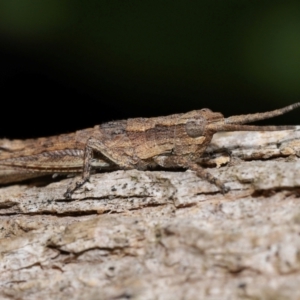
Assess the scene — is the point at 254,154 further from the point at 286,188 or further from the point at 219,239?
the point at 219,239

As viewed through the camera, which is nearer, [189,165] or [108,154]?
[189,165]

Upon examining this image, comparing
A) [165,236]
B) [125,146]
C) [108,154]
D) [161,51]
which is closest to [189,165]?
[125,146]

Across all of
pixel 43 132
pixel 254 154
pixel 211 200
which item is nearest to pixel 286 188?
pixel 211 200

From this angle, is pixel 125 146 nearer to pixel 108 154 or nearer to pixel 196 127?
pixel 108 154

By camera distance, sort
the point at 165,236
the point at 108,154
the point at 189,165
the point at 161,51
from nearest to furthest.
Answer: the point at 165,236
the point at 189,165
the point at 108,154
the point at 161,51

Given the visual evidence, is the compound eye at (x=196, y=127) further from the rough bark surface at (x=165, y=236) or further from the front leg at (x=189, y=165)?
the rough bark surface at (x=165, y=236)

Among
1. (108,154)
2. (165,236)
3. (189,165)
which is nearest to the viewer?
(165,236)

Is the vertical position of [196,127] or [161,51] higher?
[161,51]
